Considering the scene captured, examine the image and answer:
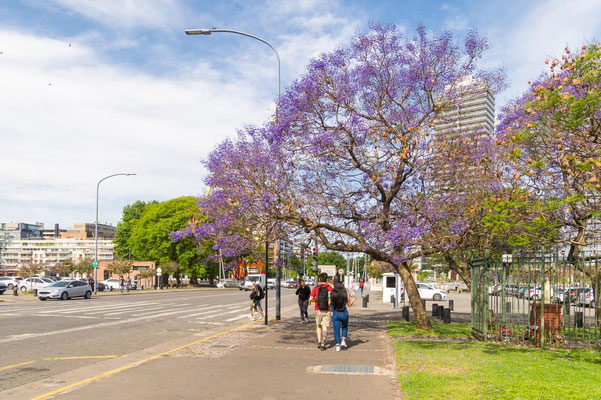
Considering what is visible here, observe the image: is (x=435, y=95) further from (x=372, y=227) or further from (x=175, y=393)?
(x=175, y=393)

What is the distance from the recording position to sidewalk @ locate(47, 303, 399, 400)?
7246 mm

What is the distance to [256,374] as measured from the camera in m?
8.62

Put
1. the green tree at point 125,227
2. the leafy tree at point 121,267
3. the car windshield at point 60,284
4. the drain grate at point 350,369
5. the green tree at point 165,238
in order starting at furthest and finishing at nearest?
the green tree at point 125,227
the green tree at point 165,238
the leafy tree at point 121,267
the car windshield at point 60,284
the drain grate at point 350,369

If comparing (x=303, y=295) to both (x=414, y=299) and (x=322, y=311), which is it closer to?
(x=414, y=299)

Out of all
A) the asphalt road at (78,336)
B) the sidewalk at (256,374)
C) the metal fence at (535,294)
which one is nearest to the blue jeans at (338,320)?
the sidewalk at (256,374)

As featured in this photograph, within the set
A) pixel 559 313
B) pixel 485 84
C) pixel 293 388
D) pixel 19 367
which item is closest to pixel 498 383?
pixel 293 388

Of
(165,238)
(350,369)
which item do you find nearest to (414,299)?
(350,369)

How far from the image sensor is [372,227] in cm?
1485

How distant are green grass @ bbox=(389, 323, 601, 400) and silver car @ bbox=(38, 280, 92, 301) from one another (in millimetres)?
27946

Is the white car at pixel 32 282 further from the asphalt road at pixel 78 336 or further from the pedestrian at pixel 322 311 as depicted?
the pedestrian at pixel 322 311

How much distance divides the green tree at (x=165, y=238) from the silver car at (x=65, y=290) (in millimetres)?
29494

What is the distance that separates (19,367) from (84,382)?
→ 235 cm

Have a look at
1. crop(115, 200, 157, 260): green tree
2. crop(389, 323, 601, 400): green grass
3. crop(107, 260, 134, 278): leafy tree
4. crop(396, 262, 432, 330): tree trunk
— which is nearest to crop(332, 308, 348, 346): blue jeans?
crop(389, 323, 601, 400): green grass

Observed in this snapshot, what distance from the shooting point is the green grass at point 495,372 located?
7.03 metres
